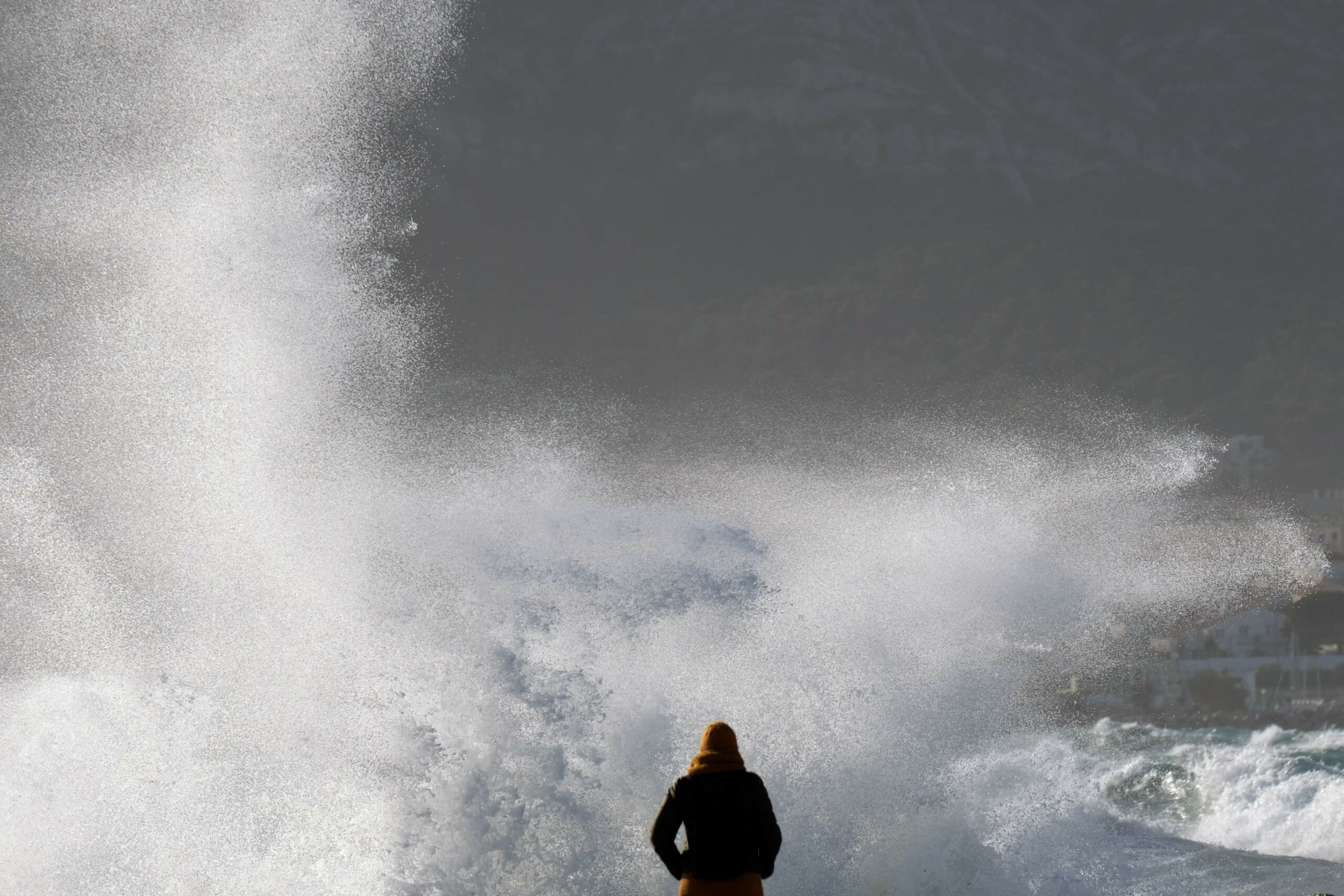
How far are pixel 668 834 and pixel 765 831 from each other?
51 cm

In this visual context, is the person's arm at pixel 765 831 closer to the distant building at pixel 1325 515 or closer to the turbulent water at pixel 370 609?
the turbulent water at pixel 370 609

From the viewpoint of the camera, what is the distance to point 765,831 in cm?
679

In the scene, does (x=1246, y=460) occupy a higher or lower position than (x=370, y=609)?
higher

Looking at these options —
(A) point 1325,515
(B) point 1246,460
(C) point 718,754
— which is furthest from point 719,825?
(B) point 1246,460

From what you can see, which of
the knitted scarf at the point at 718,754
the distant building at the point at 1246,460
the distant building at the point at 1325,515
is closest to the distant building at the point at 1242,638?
the distant building at the point at 1325,515

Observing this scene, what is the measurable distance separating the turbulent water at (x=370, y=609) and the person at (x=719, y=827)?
5.09 meters

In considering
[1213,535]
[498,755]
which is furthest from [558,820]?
[1213,535]

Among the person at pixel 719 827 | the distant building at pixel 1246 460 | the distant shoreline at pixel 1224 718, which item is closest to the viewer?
the person at pixel 719 827

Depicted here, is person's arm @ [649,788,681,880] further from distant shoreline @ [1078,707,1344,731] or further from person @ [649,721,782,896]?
distant shoreline @ [1078,707,1344,731]

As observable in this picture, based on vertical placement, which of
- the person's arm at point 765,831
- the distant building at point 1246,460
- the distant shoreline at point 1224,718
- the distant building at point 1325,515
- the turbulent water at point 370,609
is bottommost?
the person's arm at point 765,831

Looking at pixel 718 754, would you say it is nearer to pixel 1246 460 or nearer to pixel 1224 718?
pixel 1224 718

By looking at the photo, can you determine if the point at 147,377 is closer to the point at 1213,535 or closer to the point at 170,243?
the point at 170,243

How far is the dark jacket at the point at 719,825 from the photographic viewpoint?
6.73 m

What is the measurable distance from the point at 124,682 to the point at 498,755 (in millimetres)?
6288
